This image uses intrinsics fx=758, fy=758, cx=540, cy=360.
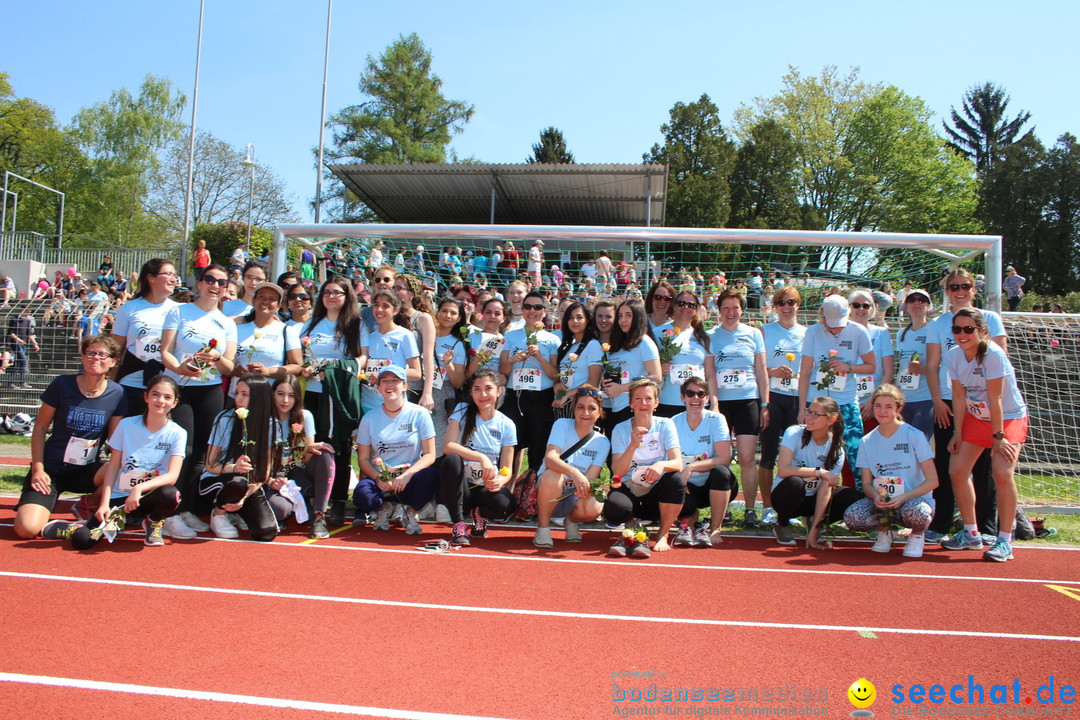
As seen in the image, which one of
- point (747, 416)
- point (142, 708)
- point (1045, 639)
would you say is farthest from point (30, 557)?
point (1045, 639)

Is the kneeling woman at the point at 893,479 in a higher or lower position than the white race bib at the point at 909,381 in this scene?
lower

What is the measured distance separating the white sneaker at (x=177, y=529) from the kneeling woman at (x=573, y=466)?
2.55m

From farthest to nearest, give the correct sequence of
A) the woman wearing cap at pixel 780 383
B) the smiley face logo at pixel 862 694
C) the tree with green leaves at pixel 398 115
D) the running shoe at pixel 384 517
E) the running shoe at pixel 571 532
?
the tree with green leaves at pixel 398 115, the woman wearing cap at pixel 780 383, the running shoe at pixel 384 517, the running shoe at pixel 571 532, the smiley face logo at pixel 862 694

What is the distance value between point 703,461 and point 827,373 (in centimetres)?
135

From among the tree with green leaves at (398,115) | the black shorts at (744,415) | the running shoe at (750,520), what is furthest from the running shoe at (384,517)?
the tree with green leaves at (398,115)

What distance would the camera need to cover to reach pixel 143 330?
5875 mm

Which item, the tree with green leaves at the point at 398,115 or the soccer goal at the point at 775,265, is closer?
the soccer goal at the point at 775,265

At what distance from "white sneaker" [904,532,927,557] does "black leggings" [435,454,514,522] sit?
2.97 meters

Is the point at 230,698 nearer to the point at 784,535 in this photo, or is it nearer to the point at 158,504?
the point at 158,504

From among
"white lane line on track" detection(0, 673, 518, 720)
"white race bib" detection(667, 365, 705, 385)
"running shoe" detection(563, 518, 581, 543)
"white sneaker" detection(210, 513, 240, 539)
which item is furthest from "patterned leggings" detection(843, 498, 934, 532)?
"white sneaker" detection(210, 513, 240, 539)

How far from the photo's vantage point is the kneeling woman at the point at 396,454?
586 cm

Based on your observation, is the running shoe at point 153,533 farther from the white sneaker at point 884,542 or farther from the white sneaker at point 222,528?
the white sneaker at point 884,542

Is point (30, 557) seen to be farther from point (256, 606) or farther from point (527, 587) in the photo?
point (527, 587)

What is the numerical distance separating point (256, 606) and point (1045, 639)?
13.6 feet
